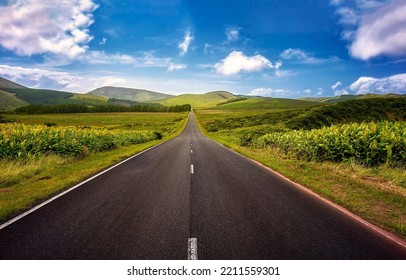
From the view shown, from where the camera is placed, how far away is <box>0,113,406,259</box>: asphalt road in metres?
4.03

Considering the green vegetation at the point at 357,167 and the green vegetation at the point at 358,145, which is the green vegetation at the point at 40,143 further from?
the green vegetation at the point at 358,145

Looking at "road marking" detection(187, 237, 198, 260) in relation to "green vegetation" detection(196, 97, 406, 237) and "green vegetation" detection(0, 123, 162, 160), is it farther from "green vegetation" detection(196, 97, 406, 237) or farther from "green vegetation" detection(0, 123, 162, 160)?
"green vegetation" detection(0, 123, 162, 160)

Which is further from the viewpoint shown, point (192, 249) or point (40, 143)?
point (40, 143)

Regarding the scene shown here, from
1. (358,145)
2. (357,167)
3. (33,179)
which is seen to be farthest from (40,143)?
(358,145)

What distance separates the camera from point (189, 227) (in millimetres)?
4949

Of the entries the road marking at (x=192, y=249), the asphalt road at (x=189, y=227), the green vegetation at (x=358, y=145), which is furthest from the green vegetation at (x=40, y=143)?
the green vegetation at (x=358, y=145)

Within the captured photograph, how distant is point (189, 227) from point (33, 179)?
7.94m

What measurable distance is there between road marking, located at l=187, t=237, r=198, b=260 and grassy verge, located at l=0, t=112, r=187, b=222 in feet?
14.9

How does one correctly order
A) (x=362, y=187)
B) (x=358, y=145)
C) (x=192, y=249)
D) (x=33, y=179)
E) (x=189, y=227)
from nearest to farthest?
(x=192, y=249) < (x=189, y=227) < (x=362, y=187) < (x=33, y=179) < (x=358, y=145)

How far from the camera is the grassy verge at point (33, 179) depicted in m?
6.44

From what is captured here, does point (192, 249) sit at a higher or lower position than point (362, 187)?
higher

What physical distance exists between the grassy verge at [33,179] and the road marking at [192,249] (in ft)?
14.9

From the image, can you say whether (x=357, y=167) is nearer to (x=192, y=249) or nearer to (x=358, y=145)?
(x=358, y=145)
